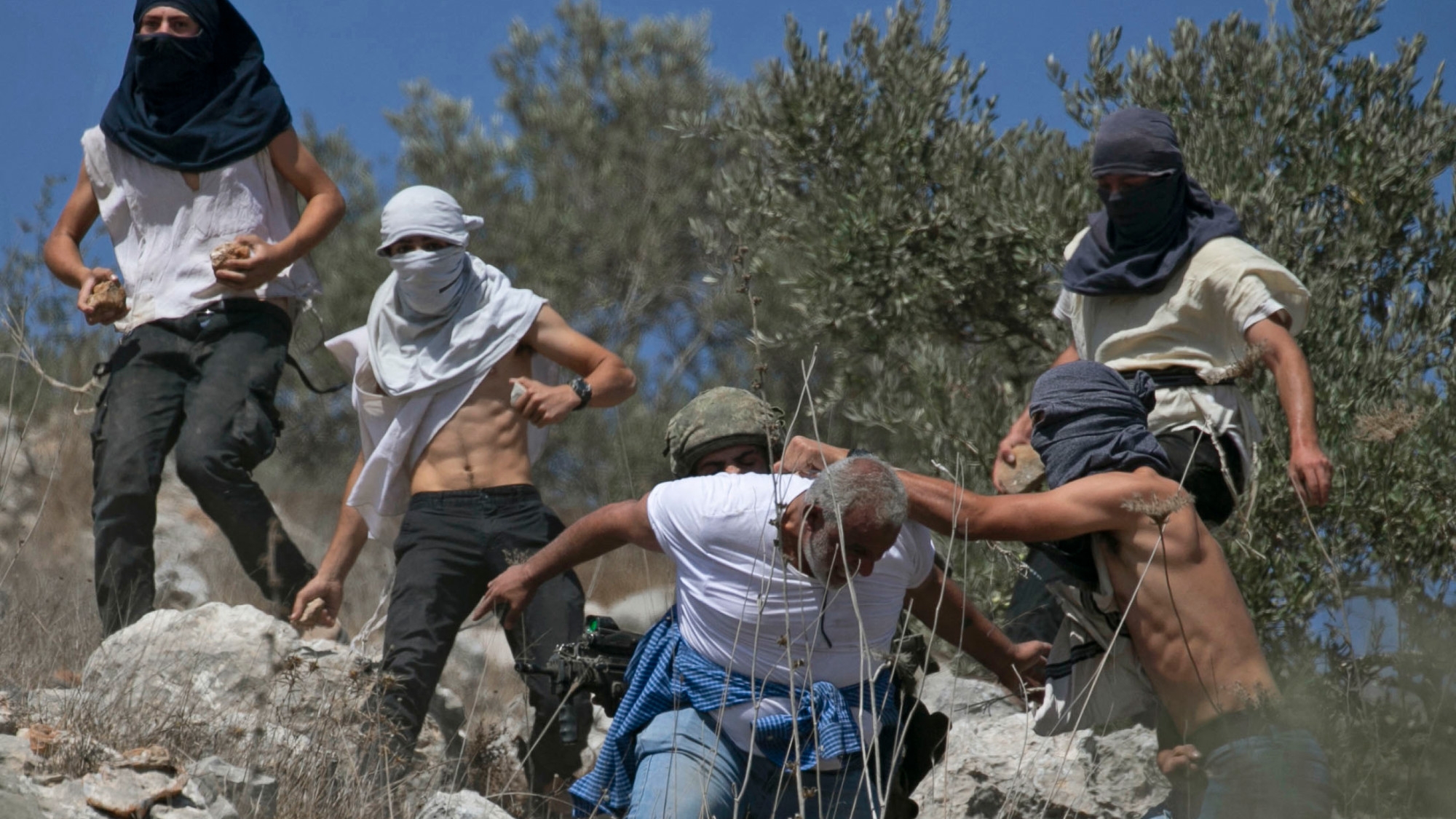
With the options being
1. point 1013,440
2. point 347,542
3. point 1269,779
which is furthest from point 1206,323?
point 347,542

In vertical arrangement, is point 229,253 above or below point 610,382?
above

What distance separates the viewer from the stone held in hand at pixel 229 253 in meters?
5.07

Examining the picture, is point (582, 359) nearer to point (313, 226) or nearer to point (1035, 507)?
point (313, 226)

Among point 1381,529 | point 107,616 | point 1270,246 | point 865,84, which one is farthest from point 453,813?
point 865,84

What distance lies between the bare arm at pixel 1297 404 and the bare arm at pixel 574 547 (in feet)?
5.43

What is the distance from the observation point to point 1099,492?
350 centimetres

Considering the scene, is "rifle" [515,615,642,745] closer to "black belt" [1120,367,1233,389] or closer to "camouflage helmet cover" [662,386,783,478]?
"camouflage helmet cover" [662,386,783,478]

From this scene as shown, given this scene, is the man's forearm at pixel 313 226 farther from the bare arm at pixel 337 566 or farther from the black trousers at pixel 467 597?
the black trousers at pixel 467 597

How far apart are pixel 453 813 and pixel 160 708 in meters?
1.07

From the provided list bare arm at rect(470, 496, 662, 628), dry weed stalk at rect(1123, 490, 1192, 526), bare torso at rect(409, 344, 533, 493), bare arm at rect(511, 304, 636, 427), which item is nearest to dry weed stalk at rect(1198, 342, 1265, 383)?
dry weed stalk at rect(1123, 490, 1192, 526)

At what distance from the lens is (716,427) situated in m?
3.80

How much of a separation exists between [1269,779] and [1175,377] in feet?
5.17

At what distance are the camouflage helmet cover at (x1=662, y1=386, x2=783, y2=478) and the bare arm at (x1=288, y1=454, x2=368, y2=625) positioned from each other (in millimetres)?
1576

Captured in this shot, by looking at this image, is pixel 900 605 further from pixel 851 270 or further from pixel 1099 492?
pixel 851 270
